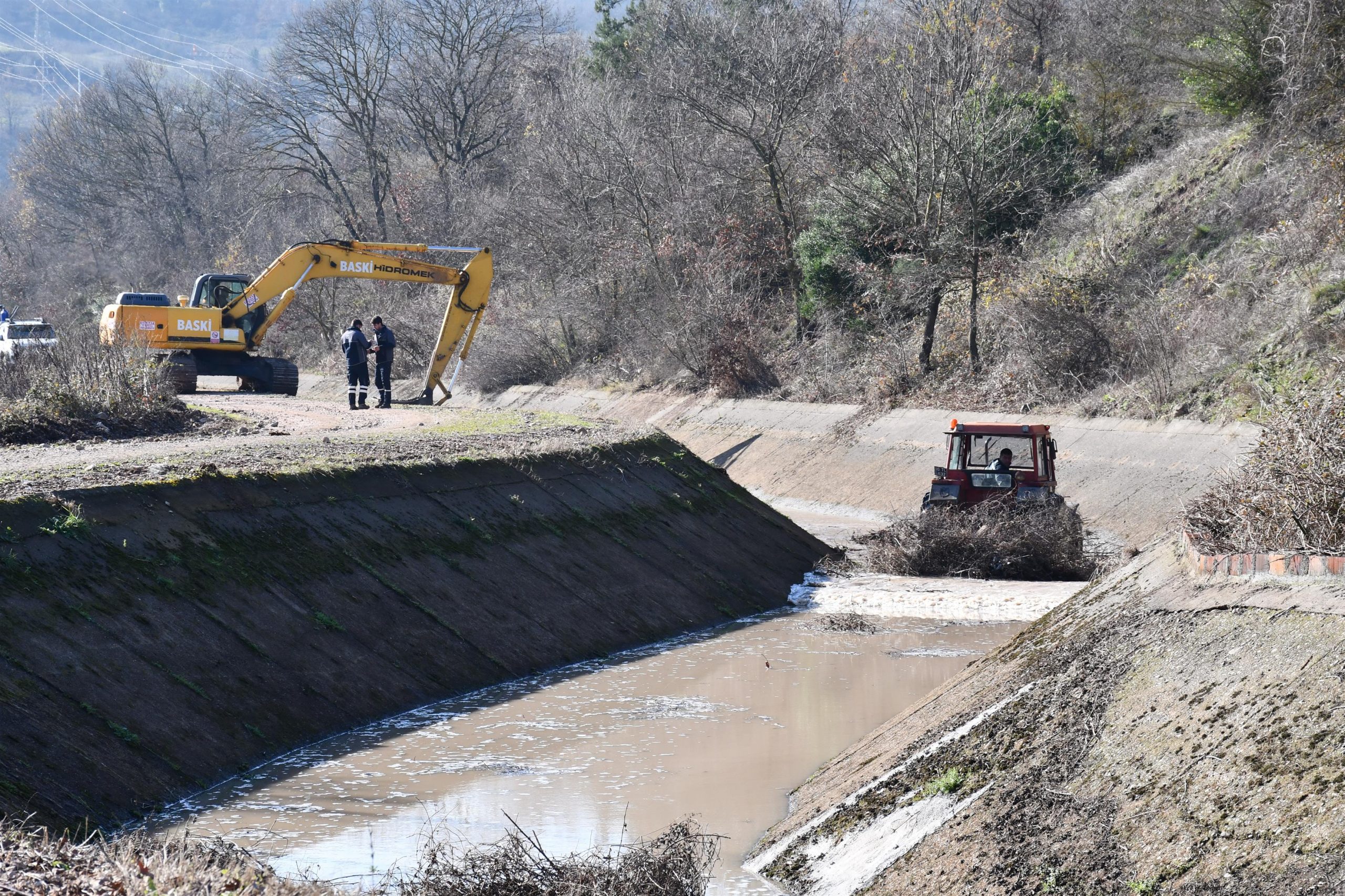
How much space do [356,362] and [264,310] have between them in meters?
5.36

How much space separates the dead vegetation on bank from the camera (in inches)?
205

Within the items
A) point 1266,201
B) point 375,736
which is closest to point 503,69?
point 1266,201

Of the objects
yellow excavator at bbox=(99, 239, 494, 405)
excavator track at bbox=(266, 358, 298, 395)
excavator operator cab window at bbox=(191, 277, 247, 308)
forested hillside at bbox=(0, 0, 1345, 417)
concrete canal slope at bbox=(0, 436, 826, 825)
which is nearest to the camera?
concrete canal slope at bbox=(0, 436, 826, 825)

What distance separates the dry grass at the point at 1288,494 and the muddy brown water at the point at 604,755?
11.1ft

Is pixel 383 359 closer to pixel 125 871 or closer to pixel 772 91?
pixel 772 91

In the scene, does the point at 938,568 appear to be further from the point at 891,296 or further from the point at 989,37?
the point at 989,37

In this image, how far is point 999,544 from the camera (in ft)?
57.5

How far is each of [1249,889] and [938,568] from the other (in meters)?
13.4

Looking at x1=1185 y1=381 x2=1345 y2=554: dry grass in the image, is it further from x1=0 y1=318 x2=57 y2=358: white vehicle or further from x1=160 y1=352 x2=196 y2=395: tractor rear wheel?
x1=0 y1=318 x2=57 y2=358: white vehicle

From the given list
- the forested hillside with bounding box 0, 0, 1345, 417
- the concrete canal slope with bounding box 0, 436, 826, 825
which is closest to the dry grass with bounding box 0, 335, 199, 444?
the concrete canal slope with bounding box 0, 436, 826, 825

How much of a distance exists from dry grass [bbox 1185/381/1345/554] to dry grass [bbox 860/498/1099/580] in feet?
29.8

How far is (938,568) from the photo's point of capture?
59.4ft

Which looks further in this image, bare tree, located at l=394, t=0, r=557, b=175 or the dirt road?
bare tree, located at l=394, t=0, r=557, b=175

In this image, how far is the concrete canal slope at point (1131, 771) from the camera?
16.8ft
